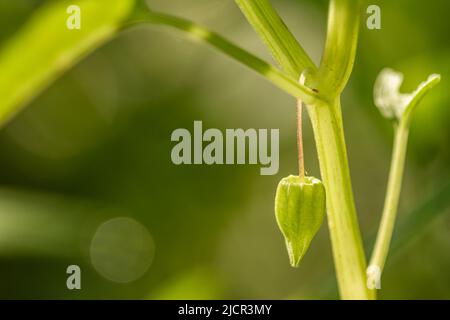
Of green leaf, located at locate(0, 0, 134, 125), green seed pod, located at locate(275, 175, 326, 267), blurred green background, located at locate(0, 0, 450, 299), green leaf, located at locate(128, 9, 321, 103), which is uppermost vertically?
blurred green background, located at locate(0, 0, 450, 299)

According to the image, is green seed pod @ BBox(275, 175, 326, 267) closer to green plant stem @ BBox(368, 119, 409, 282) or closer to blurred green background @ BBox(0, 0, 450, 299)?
green plant stem @ BBox(368, 119, 409, 282)

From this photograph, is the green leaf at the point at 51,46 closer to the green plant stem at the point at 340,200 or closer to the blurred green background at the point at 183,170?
the green plant stem at the point at 340,200

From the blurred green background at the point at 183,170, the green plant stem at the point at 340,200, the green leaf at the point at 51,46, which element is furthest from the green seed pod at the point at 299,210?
the blurred green background at the point at 183,170

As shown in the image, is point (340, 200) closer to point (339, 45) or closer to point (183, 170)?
point (339, 45)

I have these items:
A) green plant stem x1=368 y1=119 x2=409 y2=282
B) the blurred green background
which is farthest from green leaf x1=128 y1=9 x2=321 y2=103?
the blurred green background

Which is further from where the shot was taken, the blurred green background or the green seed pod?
the blurred green background

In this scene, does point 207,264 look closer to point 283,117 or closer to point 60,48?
point 283,117

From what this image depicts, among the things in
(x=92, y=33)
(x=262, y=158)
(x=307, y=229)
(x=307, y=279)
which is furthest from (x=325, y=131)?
(x=307, y=279)
